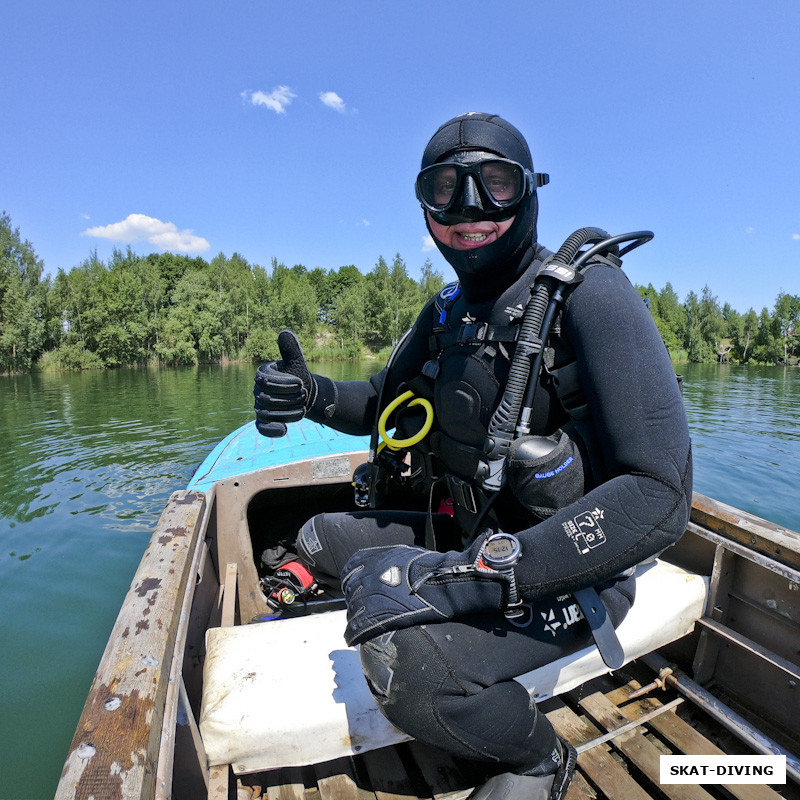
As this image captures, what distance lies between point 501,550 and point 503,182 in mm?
1089

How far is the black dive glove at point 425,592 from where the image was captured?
1305mm

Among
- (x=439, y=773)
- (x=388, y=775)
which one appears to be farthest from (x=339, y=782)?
(x=439, y=773)

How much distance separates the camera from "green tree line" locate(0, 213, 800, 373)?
33.1 metres

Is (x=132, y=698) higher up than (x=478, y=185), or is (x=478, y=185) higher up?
(x=478, y=185)

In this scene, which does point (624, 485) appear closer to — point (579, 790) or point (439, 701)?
point (439, 701)

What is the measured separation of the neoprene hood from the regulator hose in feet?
0.76

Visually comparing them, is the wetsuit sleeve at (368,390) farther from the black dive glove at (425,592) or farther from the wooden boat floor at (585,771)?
the wooden boat floor at (585,771)

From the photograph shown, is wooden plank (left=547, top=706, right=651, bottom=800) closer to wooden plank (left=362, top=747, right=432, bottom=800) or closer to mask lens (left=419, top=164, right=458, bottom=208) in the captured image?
wooden plank (left=362, top=747, right=432, bottom=800)

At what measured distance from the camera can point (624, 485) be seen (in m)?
1.28

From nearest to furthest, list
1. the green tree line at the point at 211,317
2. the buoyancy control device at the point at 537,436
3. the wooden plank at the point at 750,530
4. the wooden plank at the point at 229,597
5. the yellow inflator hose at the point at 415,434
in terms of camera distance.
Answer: the buoyancy control device at the point at 537,436
the wooden plank at the point at 750,530
the yellow inflator hose at the point at 415,434
the wooden plank at the point at 229,597
the green tree line at the point at 211,317

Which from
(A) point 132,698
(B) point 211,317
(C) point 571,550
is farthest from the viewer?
(B) point 211,317

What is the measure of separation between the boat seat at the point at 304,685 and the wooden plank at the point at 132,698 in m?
0.33

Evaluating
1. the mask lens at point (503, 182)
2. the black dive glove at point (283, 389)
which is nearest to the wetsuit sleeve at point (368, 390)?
the black dive glove at point (283, 389)

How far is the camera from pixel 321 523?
2.24 m
